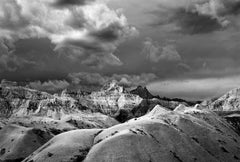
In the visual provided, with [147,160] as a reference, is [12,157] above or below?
below

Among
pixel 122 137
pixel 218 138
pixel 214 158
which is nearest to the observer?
pixel 122 137

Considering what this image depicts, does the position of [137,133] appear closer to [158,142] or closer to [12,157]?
[158,142]

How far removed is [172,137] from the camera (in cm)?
12850

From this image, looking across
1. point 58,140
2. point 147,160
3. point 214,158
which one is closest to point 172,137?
point 214,158

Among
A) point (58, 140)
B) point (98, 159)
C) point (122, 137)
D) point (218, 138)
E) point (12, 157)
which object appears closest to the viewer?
point (98, 159)

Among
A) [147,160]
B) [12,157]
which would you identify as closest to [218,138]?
[147,160]

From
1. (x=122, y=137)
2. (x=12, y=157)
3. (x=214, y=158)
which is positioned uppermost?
(x=122, y=137)

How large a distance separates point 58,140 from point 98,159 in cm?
3358

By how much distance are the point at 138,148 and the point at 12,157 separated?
10459 centimetres

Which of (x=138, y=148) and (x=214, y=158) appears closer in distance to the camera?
(x=138, y=148)

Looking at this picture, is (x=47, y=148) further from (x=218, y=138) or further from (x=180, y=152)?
(x=218, y=138)

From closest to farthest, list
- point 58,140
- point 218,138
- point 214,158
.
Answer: point 214,158 → point 58,140 → point 218,138

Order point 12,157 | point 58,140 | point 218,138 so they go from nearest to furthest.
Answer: point 58,140, point 218,138, point 12,157

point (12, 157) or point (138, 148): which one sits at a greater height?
point (138, 148)
